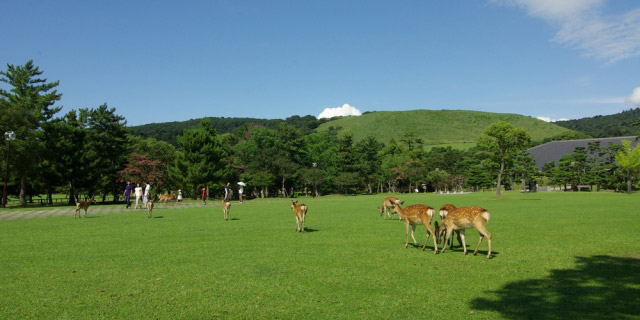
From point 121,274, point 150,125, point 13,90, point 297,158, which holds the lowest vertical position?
point 121,274

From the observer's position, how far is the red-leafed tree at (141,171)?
5072 centimetres

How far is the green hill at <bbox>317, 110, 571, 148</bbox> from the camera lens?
153 m

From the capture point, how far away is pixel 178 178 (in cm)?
5159

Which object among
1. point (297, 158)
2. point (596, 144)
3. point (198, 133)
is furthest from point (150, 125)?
point (596, 144)

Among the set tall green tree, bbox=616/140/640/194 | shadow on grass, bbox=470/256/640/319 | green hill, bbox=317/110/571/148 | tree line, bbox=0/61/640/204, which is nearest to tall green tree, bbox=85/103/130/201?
tree line, bbox=0/61/640/204

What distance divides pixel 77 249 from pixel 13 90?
4656cm

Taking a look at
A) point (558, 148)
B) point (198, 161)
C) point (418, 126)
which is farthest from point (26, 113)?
point (418, 126)

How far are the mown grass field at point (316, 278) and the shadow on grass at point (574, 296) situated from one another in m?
0.03

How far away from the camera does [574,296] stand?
686 centimetres

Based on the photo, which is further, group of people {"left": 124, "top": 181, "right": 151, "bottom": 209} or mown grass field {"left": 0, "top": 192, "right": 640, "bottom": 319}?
group of people {"left": 124, "top": 181, "right": 151, "bottom": 209}

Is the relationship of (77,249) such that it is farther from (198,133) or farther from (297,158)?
(297,158)

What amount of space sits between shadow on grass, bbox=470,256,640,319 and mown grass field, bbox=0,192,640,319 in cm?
3

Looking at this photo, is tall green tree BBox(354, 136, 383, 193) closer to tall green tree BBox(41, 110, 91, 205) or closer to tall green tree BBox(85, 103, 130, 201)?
tall green tree BBox(85, 103, 130, 201)

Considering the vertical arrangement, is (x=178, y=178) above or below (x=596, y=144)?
below
